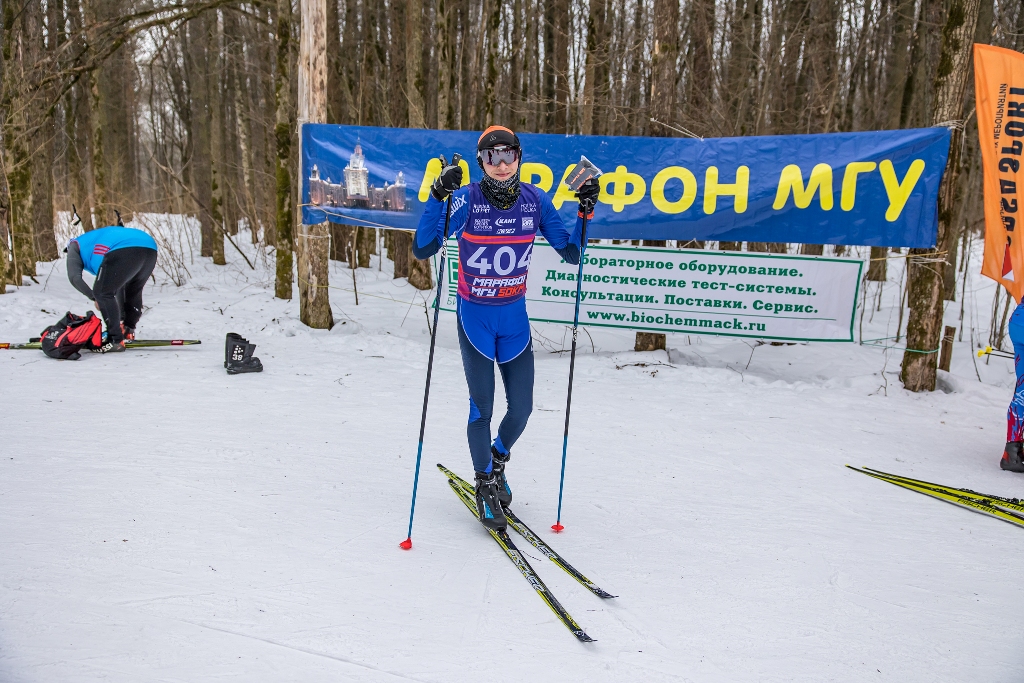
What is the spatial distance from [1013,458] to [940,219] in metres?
2.47

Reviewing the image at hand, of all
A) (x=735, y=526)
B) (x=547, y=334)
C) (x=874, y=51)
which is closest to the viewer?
(x=735, y=526)

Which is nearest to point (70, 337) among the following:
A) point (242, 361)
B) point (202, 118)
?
point (242, 361)

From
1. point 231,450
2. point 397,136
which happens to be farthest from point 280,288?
point 231,450

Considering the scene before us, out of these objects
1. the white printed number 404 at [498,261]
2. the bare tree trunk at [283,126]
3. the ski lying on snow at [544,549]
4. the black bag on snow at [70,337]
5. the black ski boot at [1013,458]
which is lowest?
the ski lying on snow at [544,549]

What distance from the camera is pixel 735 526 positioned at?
363 centimetres

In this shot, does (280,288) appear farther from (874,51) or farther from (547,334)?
(874,51)

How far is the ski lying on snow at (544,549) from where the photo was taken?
2.88m

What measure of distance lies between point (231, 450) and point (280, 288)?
6.12m

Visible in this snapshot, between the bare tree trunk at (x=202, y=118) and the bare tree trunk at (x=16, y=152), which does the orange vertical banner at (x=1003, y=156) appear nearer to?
the bare tree trunk at (x=16, y=152)

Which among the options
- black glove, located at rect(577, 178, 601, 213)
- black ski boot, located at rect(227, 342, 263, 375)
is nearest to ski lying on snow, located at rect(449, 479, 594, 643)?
black glove, located at rect(577, 178, 601, 213)

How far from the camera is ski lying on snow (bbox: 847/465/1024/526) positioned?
3846mm

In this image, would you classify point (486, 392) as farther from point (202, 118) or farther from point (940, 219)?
point (202, 118)

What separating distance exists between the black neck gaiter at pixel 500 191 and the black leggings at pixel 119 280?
453 centimetres

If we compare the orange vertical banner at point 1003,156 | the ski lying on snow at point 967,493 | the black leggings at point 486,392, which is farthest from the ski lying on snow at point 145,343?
the orange vertical banner at point 1003,156
